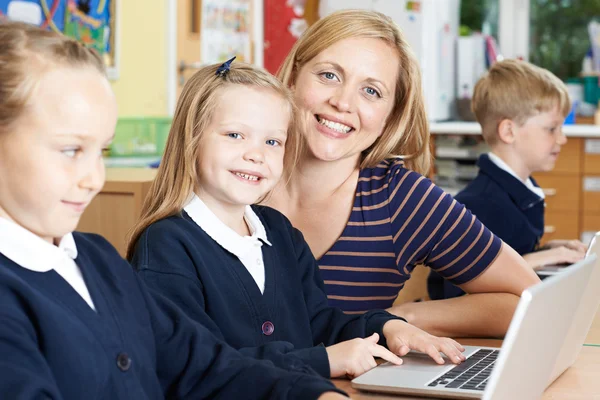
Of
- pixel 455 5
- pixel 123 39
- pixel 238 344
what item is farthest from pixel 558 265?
pixel 455 5

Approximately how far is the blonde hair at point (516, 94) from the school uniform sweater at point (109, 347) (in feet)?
6.54

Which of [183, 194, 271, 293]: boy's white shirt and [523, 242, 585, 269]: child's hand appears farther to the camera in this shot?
[523, 242, 585, 269]: child's hand

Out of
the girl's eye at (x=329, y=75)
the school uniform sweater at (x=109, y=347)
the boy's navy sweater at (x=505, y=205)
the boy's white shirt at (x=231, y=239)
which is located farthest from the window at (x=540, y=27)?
the school uniform sweater at (x=109, y=347)

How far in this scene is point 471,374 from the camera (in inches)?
44.8

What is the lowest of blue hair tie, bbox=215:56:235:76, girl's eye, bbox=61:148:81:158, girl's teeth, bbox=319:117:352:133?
girl's teeth, bbox=319:117:352:133

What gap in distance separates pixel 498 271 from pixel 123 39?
3.23 m

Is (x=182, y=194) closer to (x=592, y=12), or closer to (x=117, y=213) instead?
(x=117, y=213)

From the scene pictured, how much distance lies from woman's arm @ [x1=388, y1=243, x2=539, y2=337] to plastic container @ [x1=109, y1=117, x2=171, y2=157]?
2483mm

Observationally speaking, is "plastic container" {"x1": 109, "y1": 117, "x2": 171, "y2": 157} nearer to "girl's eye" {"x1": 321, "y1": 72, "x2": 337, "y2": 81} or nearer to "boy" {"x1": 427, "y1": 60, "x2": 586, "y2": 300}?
"boy" {"x1": 427, "y1": 60, "x2": 586, "y2": 300}

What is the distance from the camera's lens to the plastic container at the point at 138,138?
3.92 meters

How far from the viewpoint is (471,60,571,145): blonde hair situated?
111 inches

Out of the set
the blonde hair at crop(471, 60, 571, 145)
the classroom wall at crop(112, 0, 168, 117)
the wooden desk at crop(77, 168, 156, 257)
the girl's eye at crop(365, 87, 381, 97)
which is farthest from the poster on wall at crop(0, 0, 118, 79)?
the girl's eye at crop(365, 87, 381, 97)

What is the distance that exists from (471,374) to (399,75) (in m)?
0.81

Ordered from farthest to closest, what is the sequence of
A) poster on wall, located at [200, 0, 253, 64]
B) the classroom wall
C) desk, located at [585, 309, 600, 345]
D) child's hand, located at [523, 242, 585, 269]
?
poster on wall, located at [200, 0, 253, 64], the classroom wall, child's hand, located at [523, 242, 585, 269], desk, located at [585, 309, 600, 345]
